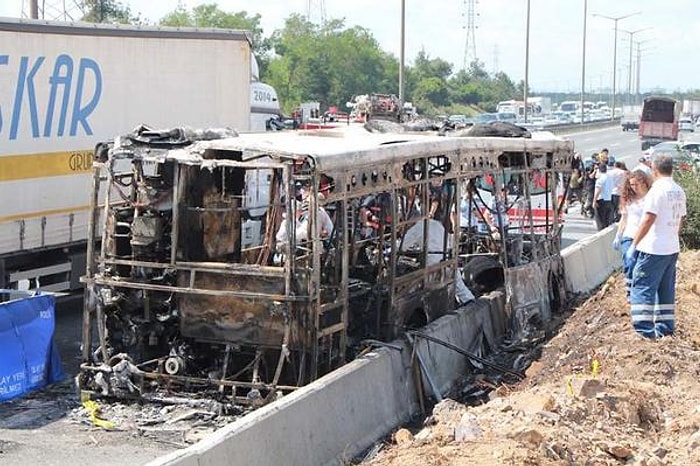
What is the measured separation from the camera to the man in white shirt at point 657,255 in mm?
11227

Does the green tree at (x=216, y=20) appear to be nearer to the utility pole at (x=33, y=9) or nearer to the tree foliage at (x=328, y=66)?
the tree foliage at (x=328, y=66)

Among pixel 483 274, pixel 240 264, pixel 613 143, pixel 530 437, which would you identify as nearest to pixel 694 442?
pixel 530 437

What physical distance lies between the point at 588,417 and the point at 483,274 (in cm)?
658

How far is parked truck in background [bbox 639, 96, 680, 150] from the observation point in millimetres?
66000

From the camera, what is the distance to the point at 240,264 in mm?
10500

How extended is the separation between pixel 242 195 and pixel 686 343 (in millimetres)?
4592

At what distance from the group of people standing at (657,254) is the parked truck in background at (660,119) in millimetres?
55735

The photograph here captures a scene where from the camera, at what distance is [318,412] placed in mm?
8883

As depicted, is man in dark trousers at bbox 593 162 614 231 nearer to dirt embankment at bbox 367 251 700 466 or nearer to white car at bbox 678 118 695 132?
dirt embankment at bbox 367 251 700 466

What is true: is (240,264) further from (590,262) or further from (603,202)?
(603,202)

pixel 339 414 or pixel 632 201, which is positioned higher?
pixel 632 201

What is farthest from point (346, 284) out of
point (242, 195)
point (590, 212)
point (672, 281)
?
point (590, 212)

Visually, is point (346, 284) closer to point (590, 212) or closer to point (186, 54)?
point (186, 54)

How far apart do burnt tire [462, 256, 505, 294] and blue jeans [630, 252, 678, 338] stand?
289 centimetres
